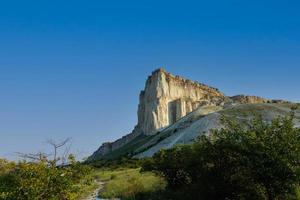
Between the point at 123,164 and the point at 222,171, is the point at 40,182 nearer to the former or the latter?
the point at 222,171

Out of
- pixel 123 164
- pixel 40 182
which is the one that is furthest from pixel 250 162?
pixel 123 164

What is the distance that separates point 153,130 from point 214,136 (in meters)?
126

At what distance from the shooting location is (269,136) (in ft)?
46.1

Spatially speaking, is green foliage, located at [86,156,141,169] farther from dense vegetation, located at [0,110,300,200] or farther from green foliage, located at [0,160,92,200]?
green foliage, located at [0,160,92,200]

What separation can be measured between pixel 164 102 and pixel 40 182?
136112mm

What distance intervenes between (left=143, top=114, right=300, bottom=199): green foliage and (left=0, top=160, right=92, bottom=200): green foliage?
518 centimetres

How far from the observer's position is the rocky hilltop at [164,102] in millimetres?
142625

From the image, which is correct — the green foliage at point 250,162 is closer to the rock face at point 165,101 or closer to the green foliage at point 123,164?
the green foliage at point 123,164

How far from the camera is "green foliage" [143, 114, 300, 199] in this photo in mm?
13609

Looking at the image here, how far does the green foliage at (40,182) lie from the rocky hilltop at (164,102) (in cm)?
12202

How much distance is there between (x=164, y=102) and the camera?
147 meters

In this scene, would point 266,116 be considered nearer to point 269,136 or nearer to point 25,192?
point 269,136

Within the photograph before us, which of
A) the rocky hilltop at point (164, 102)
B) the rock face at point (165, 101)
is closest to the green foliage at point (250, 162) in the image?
the rocky hilltop at point (164, 102)

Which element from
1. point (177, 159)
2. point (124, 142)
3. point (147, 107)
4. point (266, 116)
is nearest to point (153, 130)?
point (147, 107)
